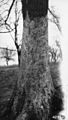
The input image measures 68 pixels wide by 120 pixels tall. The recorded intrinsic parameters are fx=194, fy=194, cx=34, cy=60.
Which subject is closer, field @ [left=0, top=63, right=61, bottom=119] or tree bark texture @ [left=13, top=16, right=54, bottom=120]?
tree bark texture @ [left=13, top=16, right=54, bottom=120]

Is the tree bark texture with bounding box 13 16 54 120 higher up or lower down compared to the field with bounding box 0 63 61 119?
higher up

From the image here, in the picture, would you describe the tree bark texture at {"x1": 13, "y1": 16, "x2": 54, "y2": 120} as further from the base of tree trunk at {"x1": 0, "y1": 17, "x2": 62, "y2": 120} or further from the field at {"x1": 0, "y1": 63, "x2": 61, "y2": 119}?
the field at {"x1": 0, "y1": 63, "x2": 61, "y2": 119}

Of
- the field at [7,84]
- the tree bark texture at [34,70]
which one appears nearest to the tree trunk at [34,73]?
the tree bark texture at [34,70]

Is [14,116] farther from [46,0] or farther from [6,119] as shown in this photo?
[46,0]

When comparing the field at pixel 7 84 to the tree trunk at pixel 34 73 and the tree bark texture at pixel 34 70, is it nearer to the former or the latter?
the tree trunk at pixel 34 73

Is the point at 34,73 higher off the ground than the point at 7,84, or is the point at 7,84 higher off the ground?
the point at 34,73

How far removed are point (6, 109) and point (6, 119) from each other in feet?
0.99

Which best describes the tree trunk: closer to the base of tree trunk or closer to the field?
the base of tree trunk

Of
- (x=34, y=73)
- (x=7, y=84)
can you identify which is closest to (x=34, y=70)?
(x=34, y=73)

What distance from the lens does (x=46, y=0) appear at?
14.3 ft

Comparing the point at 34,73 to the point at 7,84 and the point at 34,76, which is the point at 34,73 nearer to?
the point at 34,76

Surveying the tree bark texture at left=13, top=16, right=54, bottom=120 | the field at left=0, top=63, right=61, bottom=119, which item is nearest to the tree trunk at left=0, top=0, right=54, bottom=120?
the tree bark texture at left=13, top=16, right=54, bottom=120

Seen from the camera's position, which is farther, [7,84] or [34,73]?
[7,84]

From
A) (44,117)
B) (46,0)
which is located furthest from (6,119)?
(46,0)
